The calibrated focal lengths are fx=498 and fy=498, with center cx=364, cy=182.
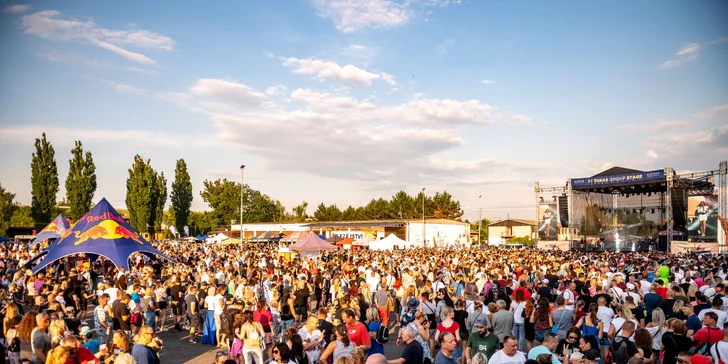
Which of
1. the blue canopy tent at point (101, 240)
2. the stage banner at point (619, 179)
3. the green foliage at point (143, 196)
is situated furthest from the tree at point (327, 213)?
the blue canopy tent at point (101, 240)

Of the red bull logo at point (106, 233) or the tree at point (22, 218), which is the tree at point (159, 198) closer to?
the tree at point (22, 218)

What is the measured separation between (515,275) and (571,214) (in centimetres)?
3137

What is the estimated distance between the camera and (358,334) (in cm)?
732

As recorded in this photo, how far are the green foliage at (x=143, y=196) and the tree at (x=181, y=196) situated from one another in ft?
20.2

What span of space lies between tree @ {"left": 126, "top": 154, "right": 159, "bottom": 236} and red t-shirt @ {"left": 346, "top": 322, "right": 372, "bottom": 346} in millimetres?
58903

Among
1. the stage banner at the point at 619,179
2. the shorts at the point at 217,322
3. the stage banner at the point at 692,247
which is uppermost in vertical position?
the stage banner at the point at 619,179

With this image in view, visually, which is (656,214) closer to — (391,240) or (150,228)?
(391,240)

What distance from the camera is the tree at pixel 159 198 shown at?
2458 inches

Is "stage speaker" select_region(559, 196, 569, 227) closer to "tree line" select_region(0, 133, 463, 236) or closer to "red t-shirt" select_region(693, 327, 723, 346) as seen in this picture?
"tree line" select_region(0, 133, 463, 236)

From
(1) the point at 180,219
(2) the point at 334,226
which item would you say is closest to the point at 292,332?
(2) the point at 334,226

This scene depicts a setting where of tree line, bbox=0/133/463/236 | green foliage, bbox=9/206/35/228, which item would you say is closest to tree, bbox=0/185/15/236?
tree line, bbox=0/133/463/236

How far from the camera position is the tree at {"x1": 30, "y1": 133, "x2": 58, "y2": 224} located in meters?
54.1

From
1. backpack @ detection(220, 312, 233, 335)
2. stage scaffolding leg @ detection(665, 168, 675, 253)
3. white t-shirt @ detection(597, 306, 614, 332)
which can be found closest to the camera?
white t-shirt @ detection(597, 306, 614, 332)

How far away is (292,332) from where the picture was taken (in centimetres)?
728
